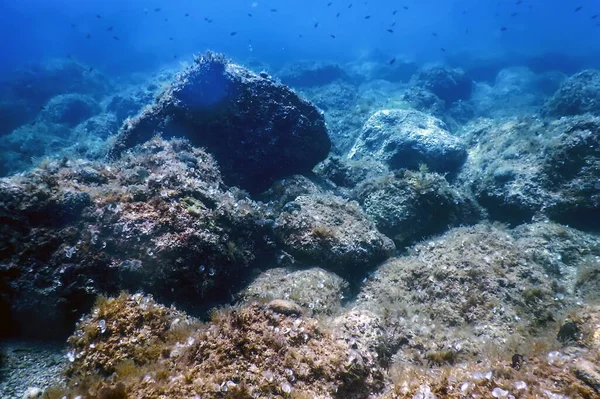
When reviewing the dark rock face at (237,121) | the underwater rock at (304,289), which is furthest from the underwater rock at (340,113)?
the underwater rock at (304,289)

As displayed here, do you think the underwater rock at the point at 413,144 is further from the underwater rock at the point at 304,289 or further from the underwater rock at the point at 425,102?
the underwater rock at the point at 425,102

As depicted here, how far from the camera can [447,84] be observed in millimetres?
22375

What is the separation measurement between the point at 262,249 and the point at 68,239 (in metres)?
3.18

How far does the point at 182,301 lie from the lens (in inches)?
186

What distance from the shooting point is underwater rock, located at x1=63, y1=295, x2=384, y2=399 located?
282 centimetres

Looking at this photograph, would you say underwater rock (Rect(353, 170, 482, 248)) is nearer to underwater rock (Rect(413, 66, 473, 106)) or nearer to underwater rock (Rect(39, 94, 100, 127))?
underwater rock (Rect(413, 66, 473, 106))

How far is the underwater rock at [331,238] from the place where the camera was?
19.1ft

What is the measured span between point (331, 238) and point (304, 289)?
4.01 feet

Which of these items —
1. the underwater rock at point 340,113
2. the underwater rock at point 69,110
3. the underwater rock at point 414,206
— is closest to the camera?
the underwater rock at point 414,206

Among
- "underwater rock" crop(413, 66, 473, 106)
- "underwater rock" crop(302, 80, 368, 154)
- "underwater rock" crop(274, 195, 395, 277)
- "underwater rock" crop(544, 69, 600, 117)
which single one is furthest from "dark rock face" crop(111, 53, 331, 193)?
"underwater rock" crop(413, 66, 473, 106)

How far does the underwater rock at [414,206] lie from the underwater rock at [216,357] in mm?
4234

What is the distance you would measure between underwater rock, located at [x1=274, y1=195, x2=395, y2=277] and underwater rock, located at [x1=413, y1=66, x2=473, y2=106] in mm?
18924

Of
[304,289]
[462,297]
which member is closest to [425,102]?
[462,297]

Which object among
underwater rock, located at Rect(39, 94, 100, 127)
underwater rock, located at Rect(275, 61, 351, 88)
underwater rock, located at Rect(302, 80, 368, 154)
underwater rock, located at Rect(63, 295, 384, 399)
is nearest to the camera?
underwater rock, located at Rect(63, 295, 384, 399)
